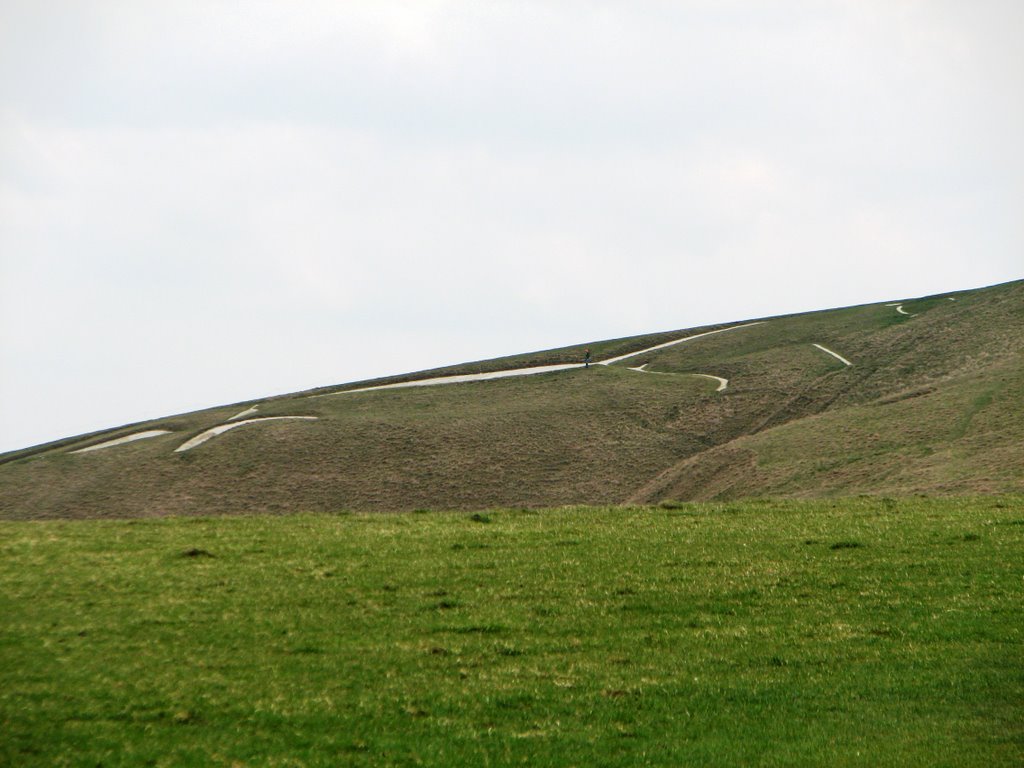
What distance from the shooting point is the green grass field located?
1502 centimetres

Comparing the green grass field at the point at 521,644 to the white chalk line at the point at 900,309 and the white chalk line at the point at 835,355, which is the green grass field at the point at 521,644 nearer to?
the white chalk line at the point at 835,355

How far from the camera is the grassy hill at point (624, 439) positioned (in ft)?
139

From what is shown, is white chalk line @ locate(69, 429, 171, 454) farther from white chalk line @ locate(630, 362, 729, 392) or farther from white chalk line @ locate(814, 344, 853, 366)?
white chalk line @ locate(814, 344, 853, 366)

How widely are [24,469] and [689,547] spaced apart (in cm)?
3890

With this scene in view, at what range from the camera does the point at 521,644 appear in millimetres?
19109

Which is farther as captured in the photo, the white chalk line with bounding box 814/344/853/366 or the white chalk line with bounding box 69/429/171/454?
the white chalk line with bounding box 814/344/853/366

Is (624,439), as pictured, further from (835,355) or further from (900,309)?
(900,309)

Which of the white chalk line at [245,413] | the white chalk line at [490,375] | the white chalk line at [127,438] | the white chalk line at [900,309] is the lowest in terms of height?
the white chalk line at [127,438]

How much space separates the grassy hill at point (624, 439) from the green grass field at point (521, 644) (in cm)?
1382

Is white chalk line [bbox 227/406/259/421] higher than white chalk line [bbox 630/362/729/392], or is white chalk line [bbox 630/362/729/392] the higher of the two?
white chalk line [bbox 227/406/259/421]

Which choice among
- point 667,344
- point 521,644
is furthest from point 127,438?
point 521,644

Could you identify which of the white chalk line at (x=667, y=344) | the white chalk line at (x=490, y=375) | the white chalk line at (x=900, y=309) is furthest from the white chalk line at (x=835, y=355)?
the white chalk line at (x=490, y=375)

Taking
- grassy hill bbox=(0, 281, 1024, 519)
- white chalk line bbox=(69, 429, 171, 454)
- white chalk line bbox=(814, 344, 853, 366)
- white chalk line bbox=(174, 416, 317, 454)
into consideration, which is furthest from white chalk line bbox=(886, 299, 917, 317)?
white chalk line bbox=(69, 429, 171, 454)

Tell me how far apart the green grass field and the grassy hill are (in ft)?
45.3
